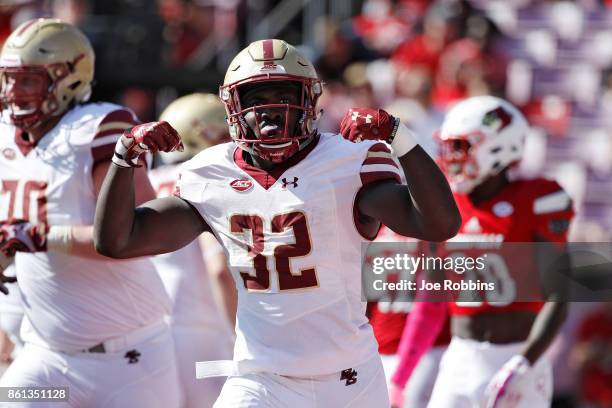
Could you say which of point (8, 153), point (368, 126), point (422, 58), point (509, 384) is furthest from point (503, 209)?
point (422, 58)

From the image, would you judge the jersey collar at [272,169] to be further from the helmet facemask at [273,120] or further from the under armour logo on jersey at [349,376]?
the under armour logo on jersey at [349,376]

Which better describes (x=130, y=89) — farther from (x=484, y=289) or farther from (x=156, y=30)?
(x=484, y=289)

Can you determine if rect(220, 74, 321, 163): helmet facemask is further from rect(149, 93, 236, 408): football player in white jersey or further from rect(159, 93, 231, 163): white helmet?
rect(159, 93, 231, 163): white helmet

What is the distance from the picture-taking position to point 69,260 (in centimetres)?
443

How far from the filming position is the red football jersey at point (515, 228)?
201 inches

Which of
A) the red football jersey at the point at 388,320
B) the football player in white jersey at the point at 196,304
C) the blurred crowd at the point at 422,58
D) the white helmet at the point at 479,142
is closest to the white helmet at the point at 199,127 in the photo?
the football player in white jersey at the point at 196,304

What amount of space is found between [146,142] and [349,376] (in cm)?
96

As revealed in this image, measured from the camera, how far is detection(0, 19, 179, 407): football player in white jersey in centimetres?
432

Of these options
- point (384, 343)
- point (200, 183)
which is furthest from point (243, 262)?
point (384, 343)

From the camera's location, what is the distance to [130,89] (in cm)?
1081

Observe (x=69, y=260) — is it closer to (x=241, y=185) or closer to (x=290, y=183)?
(x=241, y=185)

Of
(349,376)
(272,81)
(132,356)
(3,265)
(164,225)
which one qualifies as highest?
(272,81)

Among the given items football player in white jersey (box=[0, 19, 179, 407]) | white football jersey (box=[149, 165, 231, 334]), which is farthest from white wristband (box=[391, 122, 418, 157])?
white football jersey (box=[149, 165, 231, 334])

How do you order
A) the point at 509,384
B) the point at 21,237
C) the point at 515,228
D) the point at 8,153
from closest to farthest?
the point at 21,237 < the point at 8,153 < the point at 509,384 < the point at 515,228
